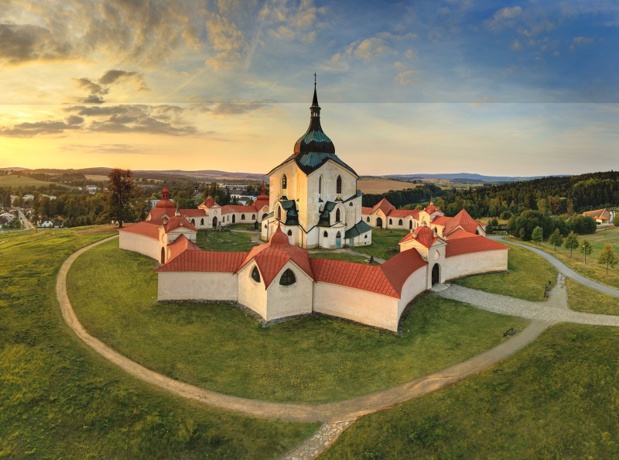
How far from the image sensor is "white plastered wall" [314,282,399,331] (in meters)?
22.9

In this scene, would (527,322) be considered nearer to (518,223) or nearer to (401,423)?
(401,423)

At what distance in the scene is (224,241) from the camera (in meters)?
44.5

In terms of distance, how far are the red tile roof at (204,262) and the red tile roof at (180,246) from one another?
181 centimetres

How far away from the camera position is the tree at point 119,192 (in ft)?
169

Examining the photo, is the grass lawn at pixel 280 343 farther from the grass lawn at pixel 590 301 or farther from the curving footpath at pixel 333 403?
the grass lawn at pixel 590 301

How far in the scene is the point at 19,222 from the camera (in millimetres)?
88250

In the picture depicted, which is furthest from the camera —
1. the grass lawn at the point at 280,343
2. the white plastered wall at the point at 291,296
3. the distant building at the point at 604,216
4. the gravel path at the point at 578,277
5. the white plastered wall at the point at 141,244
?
the distant building at the point at 604,216

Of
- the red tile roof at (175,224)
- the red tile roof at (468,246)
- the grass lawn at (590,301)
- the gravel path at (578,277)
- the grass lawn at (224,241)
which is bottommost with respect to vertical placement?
the grass lawn at (590,301)

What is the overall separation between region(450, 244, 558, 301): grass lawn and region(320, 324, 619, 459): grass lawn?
38.7 feet

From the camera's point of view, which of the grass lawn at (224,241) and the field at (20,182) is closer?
the grass lawn at (224,241)

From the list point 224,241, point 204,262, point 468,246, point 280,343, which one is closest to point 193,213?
point 224,241

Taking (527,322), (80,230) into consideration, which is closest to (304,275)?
(527,322)

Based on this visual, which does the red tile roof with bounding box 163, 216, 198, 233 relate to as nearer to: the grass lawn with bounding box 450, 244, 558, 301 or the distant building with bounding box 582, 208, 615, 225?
the grass lawn with bounding box 450, 244, 558, 301

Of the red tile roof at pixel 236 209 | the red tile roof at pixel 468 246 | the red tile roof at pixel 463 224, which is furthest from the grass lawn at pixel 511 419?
the red tile roof at pixel 236 209
